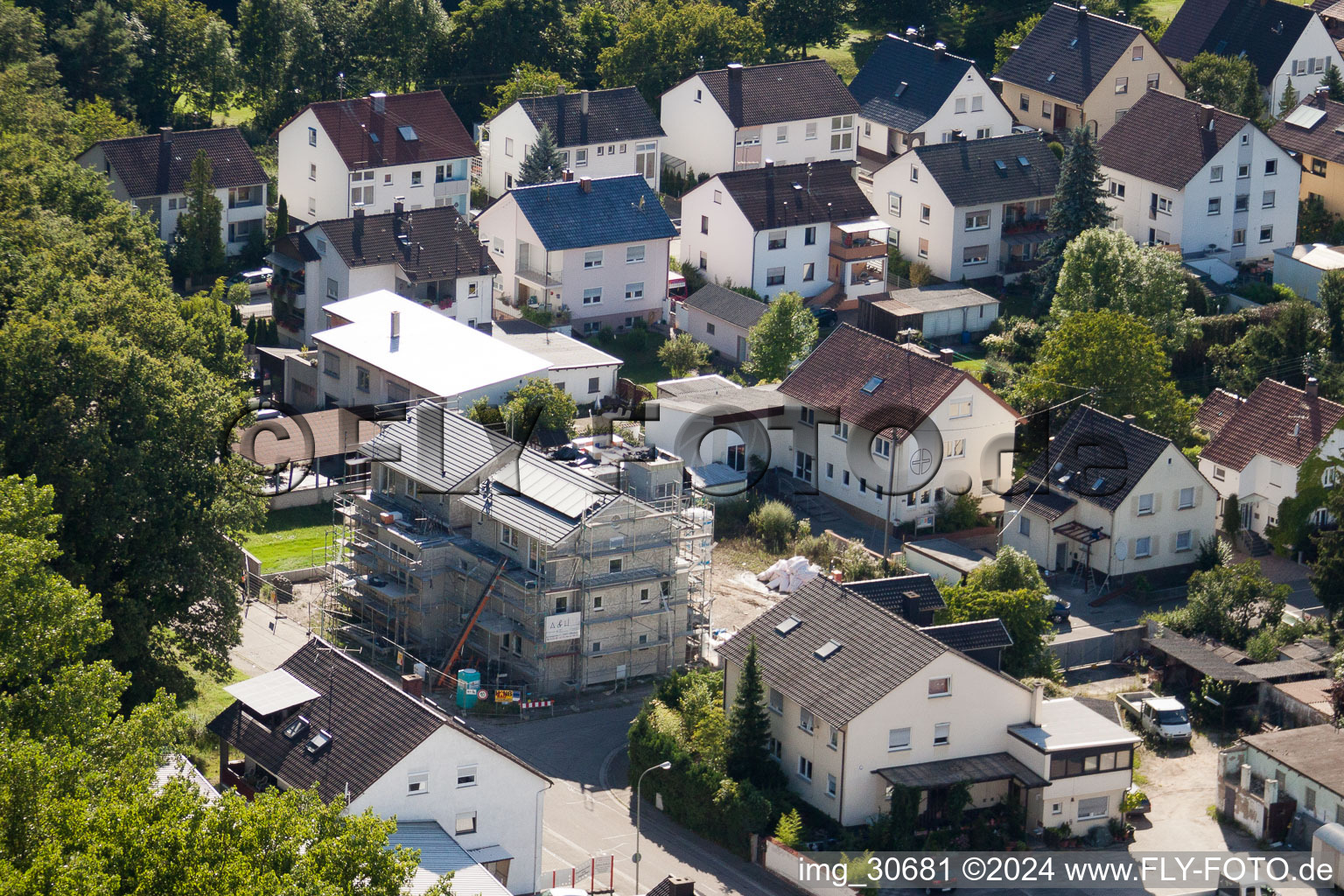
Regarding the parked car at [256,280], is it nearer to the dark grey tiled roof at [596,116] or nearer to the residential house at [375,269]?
the residential house at [375,269]

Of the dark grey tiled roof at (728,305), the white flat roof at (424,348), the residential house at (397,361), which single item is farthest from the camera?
the dark grey tiled roof at (728,305)

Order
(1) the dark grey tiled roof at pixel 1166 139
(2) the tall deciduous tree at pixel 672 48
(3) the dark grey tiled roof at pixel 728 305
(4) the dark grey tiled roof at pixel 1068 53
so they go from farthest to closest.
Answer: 1. (2) the tall deciduous tree at pixel 672 48
2. (4) the dark grey tiled roof at pixel 1068 53
3. (1) the dark grey tiled roof at pixel 1166 139
4. (3) the dark grey tiled roof at pixel 728 305

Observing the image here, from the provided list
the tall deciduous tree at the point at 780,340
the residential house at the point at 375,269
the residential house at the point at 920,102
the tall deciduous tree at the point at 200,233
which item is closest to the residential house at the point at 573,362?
the residential house at the point at 375,269

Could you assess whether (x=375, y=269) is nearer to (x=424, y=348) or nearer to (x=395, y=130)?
(x=424, y=348)

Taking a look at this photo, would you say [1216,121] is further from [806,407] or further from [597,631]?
[597,631]

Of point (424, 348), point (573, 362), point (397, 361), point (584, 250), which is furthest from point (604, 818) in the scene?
point (584, 250)

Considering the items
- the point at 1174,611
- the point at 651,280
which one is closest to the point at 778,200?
the point at 651,280
